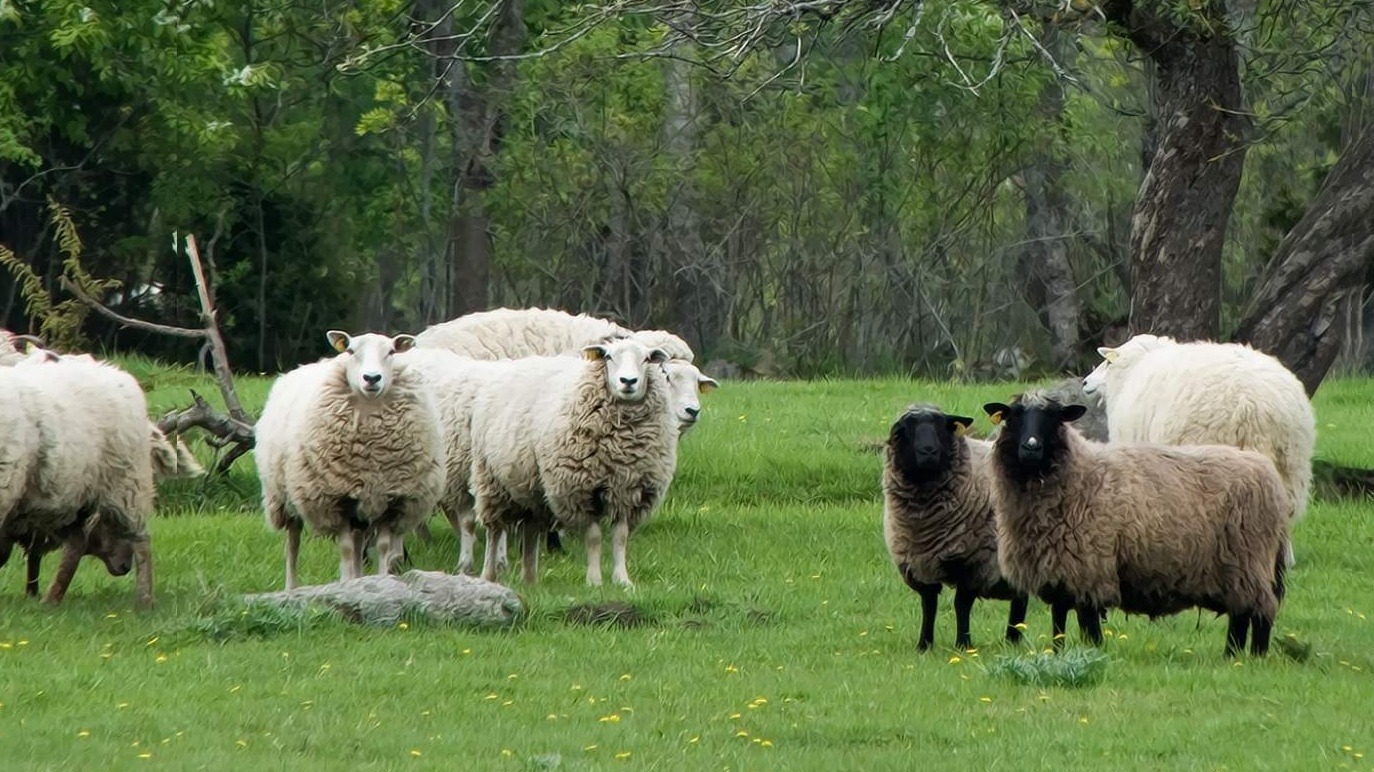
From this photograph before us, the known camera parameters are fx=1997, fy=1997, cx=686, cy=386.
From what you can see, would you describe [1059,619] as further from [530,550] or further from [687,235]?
[687,235]

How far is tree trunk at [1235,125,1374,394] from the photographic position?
15.8 m

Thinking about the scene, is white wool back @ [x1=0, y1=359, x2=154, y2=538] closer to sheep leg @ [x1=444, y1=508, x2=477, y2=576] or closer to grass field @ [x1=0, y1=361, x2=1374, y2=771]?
grass field @ [x1=0, y1=361, x2=1374, y2=771]

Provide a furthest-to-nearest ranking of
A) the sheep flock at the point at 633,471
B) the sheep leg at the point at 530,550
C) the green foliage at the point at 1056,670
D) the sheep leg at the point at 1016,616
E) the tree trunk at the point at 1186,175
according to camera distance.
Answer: the tree trunk at the point at 1186,175 < the sheep leg at the point at 530,550 < the sheep leg at the point at 1016,616 < the sheep flock at the point at 633,471 < the green foliage at the point at 1056,670

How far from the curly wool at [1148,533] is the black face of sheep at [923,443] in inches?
17.8

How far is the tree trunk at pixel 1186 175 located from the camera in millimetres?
15047

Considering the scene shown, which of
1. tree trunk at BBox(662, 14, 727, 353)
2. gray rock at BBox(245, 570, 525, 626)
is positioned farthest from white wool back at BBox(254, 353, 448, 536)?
tree trunk at BBox(662, 14, 727, 353)

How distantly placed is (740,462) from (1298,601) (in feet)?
21.2

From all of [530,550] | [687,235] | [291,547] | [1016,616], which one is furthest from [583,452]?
[687,235]

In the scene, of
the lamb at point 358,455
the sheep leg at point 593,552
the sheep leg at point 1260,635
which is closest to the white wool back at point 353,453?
the lamb at point 358,455

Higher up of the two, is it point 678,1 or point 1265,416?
point 678,1

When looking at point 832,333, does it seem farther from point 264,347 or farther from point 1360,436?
point 1360,436

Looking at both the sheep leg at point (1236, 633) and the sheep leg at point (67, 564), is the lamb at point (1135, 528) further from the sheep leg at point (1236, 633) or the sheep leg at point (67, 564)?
the sheep leg at point (67, 564)

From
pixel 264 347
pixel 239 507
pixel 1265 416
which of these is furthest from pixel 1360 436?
pixel 264 347

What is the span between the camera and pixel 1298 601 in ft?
40.7
